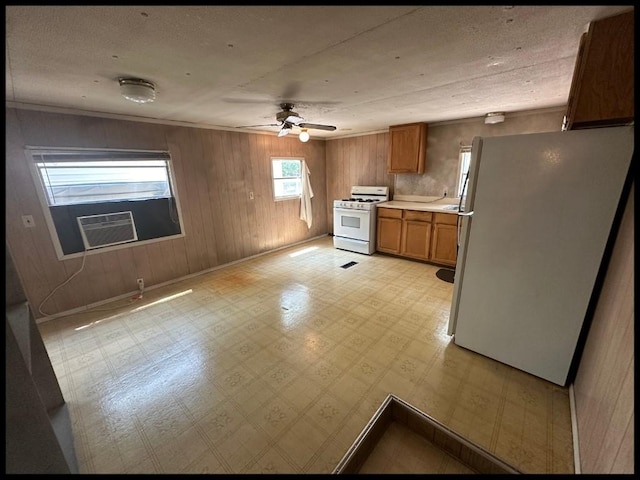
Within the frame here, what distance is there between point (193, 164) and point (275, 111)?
1.58 metres

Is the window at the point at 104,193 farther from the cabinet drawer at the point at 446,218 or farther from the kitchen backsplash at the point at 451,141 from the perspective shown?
the kitchen backsplash at the point at 451,141

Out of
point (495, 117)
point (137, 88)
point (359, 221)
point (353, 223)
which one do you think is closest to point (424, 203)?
point (359, 221)

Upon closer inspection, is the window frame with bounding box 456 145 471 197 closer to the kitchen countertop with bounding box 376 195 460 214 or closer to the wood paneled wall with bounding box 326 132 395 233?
the kitchen countertop with bounding box 376 195 460 214

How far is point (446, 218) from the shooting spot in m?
3.80

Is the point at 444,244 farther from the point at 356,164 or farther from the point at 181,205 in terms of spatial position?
the point at 181,205

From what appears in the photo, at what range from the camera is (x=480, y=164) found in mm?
1921

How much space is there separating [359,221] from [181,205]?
2.98 meters

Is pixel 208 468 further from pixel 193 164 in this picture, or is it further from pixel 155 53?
pixel 193 164

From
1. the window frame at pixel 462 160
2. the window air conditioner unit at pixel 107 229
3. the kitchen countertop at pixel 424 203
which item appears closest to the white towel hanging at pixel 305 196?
the kitchen countertop at pixel 424 203

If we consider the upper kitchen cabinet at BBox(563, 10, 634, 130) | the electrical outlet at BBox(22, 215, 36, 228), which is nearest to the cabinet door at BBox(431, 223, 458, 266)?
the upper kitchen cabinet at BBox(563, 10, 634, 130)

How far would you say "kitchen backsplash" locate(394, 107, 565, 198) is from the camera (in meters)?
3.41

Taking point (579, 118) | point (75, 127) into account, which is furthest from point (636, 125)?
point (75, 127)

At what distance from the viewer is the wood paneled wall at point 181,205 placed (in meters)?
2.55

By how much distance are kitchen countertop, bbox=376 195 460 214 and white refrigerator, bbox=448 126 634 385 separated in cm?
180
